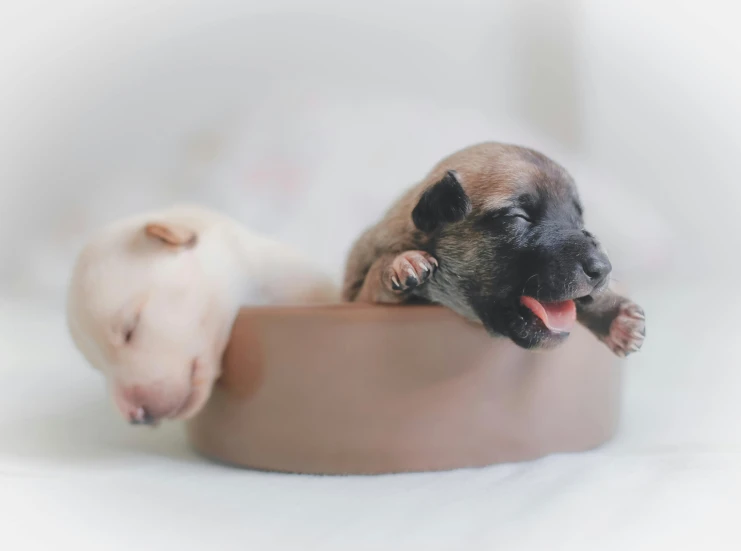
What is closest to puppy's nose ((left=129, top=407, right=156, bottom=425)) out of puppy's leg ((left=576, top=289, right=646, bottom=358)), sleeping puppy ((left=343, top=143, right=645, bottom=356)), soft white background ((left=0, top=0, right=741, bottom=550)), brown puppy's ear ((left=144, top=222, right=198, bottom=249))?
soft white background ((left=0, top=0, right=741, bottom=550))

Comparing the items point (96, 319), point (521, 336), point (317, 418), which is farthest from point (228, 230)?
point (521, 336)

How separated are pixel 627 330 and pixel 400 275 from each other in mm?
421

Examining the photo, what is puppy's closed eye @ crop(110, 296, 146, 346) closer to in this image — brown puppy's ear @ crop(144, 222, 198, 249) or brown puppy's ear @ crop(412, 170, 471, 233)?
brown puppy's ear @ crop(144, 222, 198, 249)

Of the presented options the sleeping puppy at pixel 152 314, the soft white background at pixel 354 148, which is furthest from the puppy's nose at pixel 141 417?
the soft white background at pixel 354 148

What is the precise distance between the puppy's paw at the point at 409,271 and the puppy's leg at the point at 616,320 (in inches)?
11.3

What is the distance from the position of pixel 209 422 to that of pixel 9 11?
0.96 metres

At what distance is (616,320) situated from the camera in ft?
4.09

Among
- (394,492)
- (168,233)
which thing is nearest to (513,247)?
(394,492)

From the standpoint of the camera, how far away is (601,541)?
37.9 inches

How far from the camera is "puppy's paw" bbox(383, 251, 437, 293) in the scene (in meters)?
1.12

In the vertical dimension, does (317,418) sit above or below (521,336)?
below

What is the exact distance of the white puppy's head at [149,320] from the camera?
4.03 ft

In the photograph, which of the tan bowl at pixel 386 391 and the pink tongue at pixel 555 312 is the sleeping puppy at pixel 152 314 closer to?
the tan bowl at pixel 386 391

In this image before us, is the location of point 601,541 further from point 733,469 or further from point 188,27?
point 188,27
